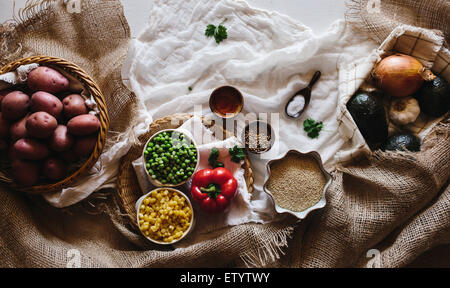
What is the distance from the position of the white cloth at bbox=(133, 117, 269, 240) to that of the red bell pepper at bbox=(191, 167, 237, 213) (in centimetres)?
8

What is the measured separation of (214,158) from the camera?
209 cm

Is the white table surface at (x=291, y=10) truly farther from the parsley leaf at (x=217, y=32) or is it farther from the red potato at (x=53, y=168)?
the red potato at (x=53, y=168)

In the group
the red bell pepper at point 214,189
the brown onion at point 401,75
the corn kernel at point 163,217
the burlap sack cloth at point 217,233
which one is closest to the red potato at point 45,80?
the burlap sack cloth at point 217,233

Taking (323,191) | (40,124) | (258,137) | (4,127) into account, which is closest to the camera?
(40,124)

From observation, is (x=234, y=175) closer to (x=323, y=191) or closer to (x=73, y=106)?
(x=323, y=191)

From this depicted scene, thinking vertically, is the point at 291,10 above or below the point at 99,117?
above

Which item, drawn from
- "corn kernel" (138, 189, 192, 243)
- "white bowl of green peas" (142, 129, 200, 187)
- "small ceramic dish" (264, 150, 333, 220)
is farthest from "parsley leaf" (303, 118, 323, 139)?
"corn kernel" (138, 189, 192, 243)

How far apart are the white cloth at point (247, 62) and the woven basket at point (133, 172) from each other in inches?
3.9

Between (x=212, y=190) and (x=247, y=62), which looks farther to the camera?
(x=247, y=62)

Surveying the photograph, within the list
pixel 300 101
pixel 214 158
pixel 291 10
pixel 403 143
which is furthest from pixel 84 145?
pixel 403 143

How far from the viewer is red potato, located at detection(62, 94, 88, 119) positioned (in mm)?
1899

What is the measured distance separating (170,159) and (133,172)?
262mm

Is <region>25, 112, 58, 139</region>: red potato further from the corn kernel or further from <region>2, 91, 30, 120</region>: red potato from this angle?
the corn kernel

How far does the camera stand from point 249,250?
2.01 metres
